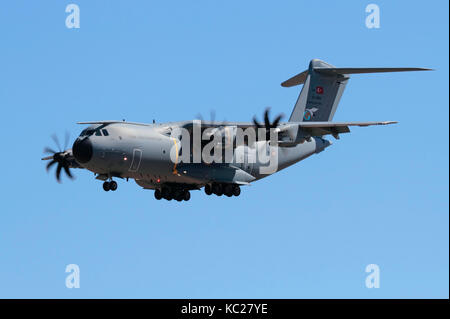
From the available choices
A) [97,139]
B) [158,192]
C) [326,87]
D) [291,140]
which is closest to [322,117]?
[326,87]

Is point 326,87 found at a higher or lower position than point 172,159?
higher

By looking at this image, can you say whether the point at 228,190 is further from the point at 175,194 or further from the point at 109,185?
the point at 109,185

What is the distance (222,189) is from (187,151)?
2.31 metres

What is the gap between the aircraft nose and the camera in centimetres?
3234

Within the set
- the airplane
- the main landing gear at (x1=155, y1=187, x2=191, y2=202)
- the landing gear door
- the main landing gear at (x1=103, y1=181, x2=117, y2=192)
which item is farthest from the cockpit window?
the main landing gear at (x1=155, y1=187, x2=191, y2=202)

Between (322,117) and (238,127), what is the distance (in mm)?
5830

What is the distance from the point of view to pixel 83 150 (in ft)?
106

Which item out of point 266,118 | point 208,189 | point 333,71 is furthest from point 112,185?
point 333,71

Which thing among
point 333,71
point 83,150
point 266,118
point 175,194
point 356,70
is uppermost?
point 333,71

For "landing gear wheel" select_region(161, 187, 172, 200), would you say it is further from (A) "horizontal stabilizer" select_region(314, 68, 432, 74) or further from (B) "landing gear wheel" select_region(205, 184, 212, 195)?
(A) "horizontal stabilizer" select_region(314, 68, 432, 74)

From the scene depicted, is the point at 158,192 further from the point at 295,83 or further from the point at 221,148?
the point at 295,83

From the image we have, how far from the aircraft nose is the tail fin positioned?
962 centimetres

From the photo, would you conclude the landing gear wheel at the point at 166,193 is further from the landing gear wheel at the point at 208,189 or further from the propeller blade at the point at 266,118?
the propeller blade at the point at 266,118
